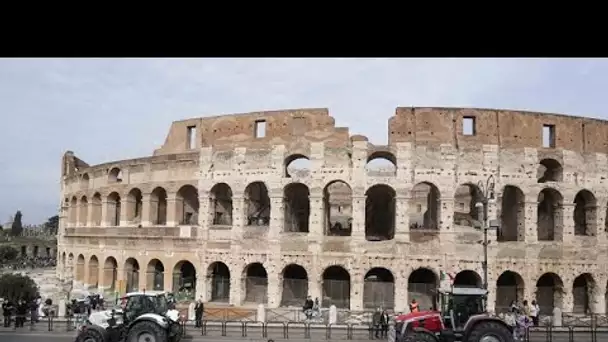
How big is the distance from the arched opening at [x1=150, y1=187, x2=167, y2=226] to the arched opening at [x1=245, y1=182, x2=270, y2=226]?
478 cm

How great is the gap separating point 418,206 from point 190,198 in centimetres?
1799

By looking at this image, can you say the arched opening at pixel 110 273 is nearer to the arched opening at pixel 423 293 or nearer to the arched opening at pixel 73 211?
the arched opening at pixel 73 211

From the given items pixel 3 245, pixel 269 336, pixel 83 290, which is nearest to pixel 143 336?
pixel 269 336

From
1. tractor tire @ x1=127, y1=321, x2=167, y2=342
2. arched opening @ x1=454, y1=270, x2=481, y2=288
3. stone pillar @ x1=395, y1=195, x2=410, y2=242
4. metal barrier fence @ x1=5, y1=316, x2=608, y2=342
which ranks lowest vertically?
metal barrier fence @ x1=5, y1=316, x2=608, y2=342

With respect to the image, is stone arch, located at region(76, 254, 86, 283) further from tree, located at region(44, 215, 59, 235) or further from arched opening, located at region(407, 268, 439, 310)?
tree, located at region(44, 215, 59, 235)

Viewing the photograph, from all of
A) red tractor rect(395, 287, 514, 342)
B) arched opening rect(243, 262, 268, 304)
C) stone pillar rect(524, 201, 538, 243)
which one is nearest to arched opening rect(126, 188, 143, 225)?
arched opening rect(243, 262, 268, 304)

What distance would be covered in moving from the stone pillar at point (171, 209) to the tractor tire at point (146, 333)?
12404mm

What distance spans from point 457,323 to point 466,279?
11234 millimetres

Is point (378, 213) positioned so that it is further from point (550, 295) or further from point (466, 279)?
point (550, 295)

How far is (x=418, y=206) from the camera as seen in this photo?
40812 millimetres

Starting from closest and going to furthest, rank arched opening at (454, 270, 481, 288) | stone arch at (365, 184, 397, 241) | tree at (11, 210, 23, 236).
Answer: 1. arched opening at (454, 270, 481, 288)
2. stone arch at (365, 184, 397, 241)
3. tree at (11, 210, 23, 236)

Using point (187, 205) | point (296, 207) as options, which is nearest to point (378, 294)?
point (296, 207)

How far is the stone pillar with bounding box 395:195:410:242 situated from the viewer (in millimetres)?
24953

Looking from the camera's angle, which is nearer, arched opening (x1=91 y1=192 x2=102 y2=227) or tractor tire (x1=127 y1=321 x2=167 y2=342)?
tractor tire (x1=127 y1=321 x2=167 y2=342)
